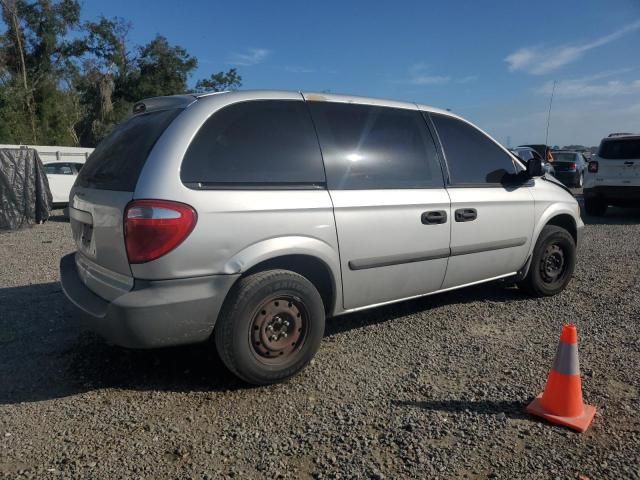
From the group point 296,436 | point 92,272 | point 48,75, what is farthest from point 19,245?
point 48,75

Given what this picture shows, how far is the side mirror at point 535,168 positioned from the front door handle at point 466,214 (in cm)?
83

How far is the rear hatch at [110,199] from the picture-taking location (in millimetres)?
2752

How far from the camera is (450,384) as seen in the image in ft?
10.3

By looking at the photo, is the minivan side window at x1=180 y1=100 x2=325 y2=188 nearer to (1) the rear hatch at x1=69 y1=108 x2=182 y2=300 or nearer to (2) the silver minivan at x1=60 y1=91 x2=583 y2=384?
(2) the silver minivan at x1=60 y1=91 x2=583 y2=384

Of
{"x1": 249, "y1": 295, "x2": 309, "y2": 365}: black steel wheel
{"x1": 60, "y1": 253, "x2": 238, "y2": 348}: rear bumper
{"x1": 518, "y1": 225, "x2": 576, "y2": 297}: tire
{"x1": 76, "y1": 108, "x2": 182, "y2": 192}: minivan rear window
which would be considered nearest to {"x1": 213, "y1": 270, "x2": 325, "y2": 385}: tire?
{"x1": 249, "y1": 295, "x2": 309, "y2": 365}: black steel wheel

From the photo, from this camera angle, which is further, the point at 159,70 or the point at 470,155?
the point at 159,70

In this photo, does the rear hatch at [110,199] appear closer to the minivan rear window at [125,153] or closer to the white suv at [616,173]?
the minivan rear window at [125,153]

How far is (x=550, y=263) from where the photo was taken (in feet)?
16.1

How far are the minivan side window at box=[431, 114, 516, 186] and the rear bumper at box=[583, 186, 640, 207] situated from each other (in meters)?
7.67

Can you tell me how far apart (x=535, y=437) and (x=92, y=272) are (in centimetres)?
274

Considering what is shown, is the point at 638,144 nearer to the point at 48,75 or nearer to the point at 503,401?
the point at 503,401

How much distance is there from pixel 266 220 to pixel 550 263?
330 centimetres

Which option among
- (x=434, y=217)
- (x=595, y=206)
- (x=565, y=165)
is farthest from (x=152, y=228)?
(x=565, y=165)

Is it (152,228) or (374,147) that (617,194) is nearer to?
(374,147)
